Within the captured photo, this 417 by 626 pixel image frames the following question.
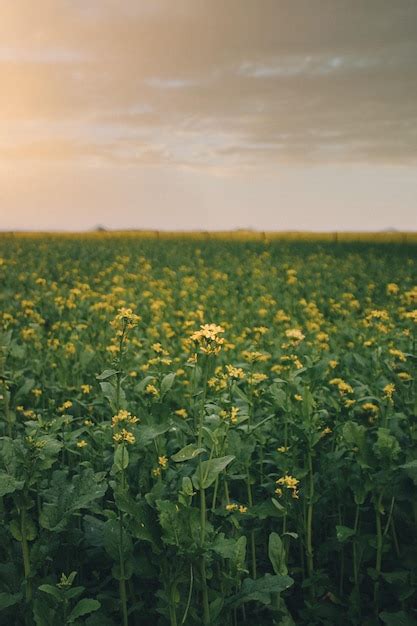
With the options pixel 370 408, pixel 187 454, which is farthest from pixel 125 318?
pixel 370 408

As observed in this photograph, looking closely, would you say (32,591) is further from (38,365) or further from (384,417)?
(38,365)

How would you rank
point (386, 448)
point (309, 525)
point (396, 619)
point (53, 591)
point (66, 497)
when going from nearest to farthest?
1. point (53, 591)
2. point (66, 497)
3. point (396, 619)
4. point (386, 448)
5. point (309, 525)

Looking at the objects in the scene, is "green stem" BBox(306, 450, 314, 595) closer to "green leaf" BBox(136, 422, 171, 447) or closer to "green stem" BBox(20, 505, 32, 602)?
"green leaf" BBox(136, 422, 171, 447)

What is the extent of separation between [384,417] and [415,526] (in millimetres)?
Answer: 553

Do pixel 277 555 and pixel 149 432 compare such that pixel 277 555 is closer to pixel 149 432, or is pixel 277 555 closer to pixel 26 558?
pixel 149 432

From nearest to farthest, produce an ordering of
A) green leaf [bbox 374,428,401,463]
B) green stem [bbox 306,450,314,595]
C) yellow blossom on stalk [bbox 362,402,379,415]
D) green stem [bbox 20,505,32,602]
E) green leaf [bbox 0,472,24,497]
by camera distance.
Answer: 1. green leaf [bbox 0,472,24,497]
2. green stem [bbox 20,505,32,602]
3. green leaf [bbox 374,428,401,463]
4. green stem [bbox 306,450,314,595]
5. yellow blossom on stalk [bbox 362,402,379,415]

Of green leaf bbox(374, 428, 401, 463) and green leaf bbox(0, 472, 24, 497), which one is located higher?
green leaf bbox(0, 472, 24, 497)

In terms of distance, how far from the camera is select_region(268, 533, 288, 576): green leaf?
246 centimetres

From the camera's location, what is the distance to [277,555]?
2.48 metres

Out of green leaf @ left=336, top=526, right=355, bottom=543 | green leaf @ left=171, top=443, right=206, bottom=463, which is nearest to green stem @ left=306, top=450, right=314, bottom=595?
green leaf @ left=336, top=526, right=355, bottom=543

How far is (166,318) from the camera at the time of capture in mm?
8492

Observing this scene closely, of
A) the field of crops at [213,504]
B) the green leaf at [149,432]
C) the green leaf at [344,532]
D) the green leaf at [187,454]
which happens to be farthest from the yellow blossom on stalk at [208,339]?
the green leaf at [344,532]

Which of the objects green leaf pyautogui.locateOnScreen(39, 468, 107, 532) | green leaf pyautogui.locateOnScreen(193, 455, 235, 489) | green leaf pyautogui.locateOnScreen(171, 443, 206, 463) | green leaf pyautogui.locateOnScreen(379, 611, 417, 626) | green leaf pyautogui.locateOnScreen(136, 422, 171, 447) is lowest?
green leaf pyautogui.locateOnScreen(379, 611, 417, 626)

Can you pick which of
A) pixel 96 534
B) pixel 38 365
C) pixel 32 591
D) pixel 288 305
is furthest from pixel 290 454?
pixel 288 305
